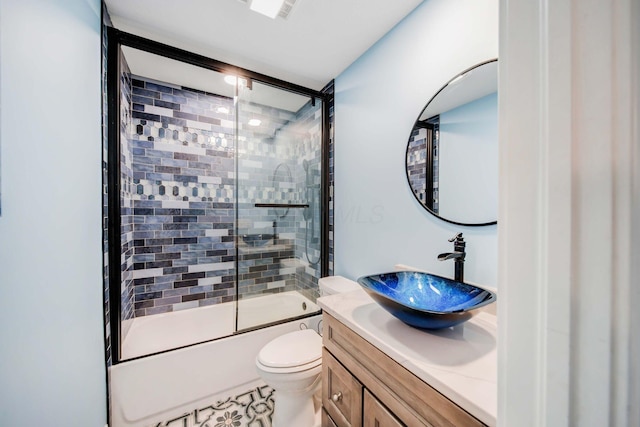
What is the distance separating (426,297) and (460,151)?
0.76 m

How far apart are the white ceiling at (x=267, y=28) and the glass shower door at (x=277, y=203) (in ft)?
1.18

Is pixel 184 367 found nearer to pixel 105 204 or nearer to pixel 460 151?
pixel 105 204

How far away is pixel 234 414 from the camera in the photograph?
5.18 feet

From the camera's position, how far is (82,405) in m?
1.06

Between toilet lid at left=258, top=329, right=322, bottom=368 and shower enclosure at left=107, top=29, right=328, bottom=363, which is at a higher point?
shower enclosure at left=107, top=29, right=328, bottom=363

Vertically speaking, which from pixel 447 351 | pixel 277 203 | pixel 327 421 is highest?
pixel 277 203

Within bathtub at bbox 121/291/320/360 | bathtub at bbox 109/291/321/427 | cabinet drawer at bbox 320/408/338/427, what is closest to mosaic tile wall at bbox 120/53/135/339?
bathtub at bbox 121/291/320/360

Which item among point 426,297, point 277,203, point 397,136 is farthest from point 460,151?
point 277,203

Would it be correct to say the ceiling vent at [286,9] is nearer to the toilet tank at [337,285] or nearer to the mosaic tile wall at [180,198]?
the mosaic tile wall at [180,198]

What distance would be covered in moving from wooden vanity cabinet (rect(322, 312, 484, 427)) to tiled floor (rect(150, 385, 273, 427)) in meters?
0.68

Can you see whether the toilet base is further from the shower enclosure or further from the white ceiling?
the white ceiling

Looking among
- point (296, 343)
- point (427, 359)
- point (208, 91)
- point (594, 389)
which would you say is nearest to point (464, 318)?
point (427, 359)

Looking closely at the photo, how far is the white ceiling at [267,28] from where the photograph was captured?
54.6 inches

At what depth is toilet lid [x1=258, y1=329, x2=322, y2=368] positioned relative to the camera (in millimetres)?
1320
